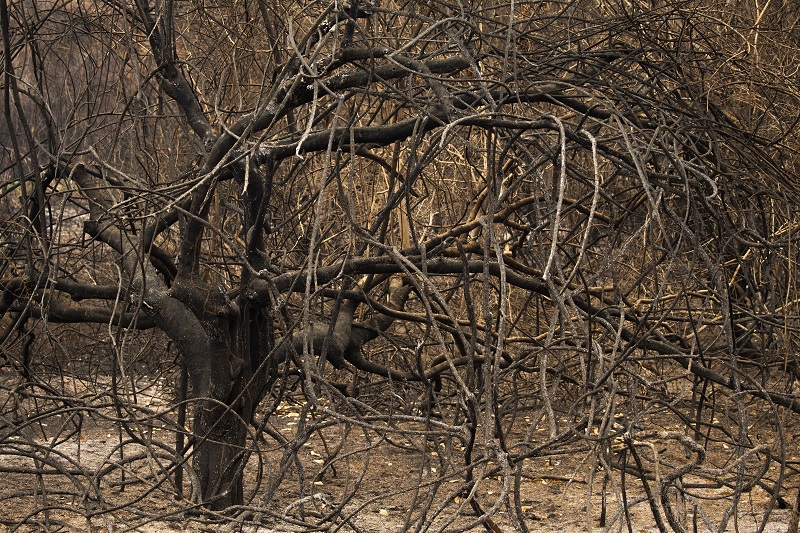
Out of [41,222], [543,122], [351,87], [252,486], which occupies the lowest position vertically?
[252,486]

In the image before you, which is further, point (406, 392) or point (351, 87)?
point (406, 392)

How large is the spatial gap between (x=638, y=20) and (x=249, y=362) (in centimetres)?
215

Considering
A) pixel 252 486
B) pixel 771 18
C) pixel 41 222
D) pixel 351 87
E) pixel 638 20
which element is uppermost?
pixel 771 18

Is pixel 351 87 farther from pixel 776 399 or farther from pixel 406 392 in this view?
pixel 406 392

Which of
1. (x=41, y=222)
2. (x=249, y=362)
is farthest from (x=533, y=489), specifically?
(x=41, y=222)

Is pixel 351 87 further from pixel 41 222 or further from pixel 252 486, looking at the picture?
pixel 252 486

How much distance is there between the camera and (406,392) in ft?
23.2

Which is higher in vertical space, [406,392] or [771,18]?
[771,18]

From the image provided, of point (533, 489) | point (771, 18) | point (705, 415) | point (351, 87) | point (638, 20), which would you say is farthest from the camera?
point (705, 415)

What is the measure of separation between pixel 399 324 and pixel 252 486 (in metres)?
3.05

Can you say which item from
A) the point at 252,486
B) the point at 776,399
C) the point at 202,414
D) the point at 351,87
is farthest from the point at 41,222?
the point at 776,399

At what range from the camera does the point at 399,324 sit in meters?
8.43

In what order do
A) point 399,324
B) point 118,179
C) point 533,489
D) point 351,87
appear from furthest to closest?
1. point 399,324
2. point 533,489
3. point 118,179
4. point 351,87

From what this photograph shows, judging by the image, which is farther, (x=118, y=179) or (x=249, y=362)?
(x=118, y=179)
